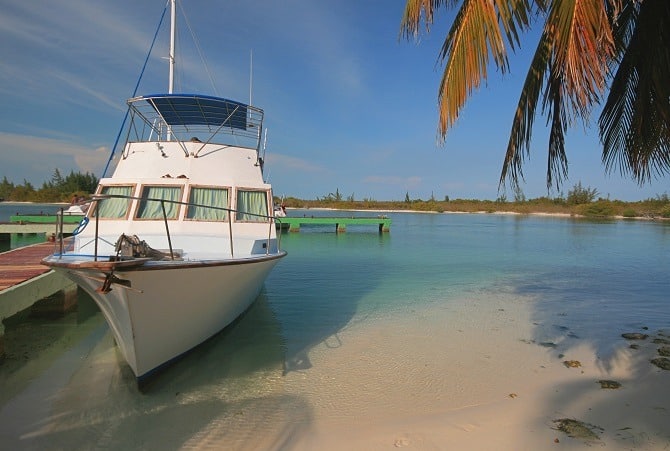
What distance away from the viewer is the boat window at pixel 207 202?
8.01m

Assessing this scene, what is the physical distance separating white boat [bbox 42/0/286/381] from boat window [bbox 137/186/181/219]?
0.07 ft

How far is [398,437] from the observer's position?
4578 mm

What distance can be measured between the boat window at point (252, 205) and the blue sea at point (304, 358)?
2327mm

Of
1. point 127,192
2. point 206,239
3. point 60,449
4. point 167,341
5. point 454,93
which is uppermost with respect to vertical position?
point 454,93

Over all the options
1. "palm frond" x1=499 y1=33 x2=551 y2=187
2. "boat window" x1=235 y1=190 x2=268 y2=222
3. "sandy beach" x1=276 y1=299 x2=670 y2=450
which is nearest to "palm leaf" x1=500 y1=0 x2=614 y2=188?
"palm frond" x1=499 y1=33 x2=551 y2=187

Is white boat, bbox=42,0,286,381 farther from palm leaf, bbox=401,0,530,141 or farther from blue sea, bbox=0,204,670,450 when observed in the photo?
palm leaf, bbox=401,0,530,141

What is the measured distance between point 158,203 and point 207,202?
0.92 metres

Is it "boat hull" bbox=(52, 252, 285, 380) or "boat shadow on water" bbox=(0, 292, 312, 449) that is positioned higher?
"boat hull" bbox=(52, 252, 285, 380)

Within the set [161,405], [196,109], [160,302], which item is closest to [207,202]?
[196,109]

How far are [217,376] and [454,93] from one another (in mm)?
5270

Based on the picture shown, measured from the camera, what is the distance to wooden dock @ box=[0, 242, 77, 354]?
22.3ft

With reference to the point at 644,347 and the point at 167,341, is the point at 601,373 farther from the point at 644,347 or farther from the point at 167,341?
the point at 167,341

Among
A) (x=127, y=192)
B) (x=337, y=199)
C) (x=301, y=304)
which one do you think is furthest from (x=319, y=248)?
(x=337, y=199)

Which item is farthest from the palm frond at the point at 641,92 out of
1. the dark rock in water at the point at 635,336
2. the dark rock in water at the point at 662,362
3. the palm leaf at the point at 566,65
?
the dark rock in water at the point at 635,336
